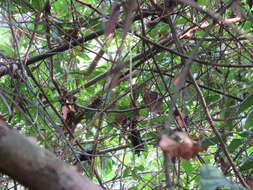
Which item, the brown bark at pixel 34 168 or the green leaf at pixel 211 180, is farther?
the green leaf at pixel 211 180

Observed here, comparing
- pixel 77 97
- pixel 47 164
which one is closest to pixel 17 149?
pixel 47 164

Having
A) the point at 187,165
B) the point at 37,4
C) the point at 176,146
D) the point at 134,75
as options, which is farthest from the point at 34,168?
the point at 134,75

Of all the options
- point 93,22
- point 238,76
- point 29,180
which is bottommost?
point 29,180

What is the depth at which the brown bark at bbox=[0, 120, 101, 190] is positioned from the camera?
0.39m

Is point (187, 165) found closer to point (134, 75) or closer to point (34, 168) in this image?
point (134, 75)

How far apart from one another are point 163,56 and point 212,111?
1.11 feet

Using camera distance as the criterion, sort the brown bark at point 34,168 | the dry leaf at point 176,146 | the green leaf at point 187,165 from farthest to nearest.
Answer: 1. the green leaf at point 187,165
2. the dry leaf at point 176,146
3. the brown bark at point 34,168

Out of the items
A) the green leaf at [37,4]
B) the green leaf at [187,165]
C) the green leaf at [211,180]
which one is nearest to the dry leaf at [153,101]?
the green leaf at [187,165]

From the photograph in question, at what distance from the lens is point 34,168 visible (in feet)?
1.30

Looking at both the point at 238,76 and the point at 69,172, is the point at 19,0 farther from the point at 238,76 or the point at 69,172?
the point at 69,172

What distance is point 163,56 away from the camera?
1386 mm

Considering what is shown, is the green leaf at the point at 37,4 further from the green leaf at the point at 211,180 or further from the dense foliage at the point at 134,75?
the green leaf at the point at 211,180

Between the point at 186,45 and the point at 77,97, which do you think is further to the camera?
the point at 77,97

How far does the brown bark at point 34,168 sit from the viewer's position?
392mm
